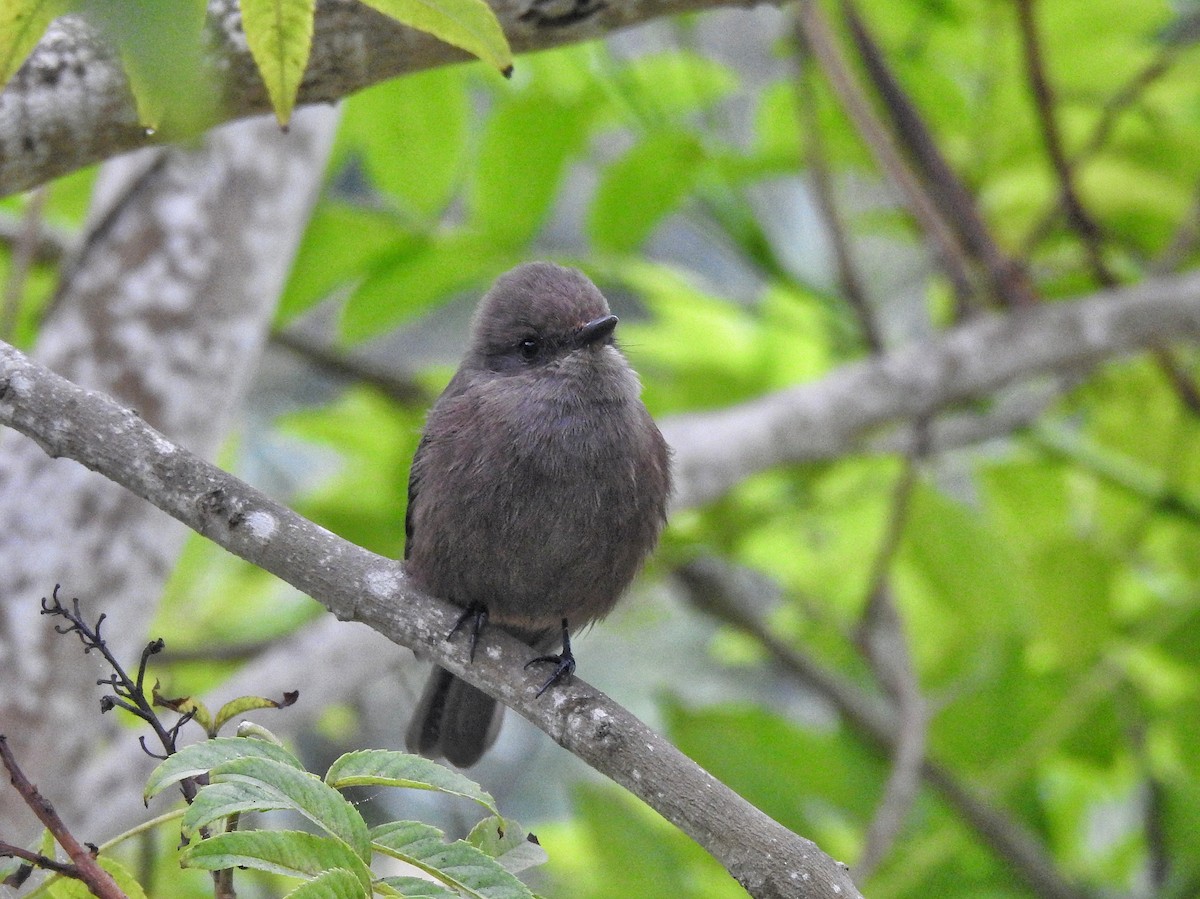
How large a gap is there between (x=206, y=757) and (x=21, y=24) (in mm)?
720

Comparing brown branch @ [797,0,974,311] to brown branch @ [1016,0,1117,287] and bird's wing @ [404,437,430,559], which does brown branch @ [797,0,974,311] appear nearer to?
brown branch @ [1016,0,1117,287]

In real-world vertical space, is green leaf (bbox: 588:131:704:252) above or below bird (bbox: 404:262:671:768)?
above

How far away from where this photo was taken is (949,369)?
3.67 metres

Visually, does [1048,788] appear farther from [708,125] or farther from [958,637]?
[708,125]

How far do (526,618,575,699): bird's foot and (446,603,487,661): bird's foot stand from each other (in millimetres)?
96

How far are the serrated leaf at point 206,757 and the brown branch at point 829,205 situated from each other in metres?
2.69

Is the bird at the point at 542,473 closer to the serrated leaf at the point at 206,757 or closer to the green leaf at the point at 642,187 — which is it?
the green leaf at the point at 642,187

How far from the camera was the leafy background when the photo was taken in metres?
3.49

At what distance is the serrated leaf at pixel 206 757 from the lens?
1.25m

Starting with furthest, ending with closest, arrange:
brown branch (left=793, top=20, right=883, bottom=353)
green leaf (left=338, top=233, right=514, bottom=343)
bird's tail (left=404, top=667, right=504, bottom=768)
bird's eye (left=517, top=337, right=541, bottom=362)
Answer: brown branch (left=793, top=20, right=883, bottom=353) → green leaf (left=338, top=233, right=514, bottom=343) → bird's tail (left=404, top=667, right=504, bottom=768) → bird's eye (left=517, top=337, right=541, bottom=362)

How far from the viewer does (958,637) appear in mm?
3977


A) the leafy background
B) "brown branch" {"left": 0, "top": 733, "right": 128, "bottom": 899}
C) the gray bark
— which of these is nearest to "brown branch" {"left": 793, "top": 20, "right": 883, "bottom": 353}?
the leafy background

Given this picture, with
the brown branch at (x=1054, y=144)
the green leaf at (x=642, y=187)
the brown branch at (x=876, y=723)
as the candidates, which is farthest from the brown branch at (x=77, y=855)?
the brown branch at (x=1054, y=144)

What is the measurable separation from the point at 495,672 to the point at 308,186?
164 centimetres
